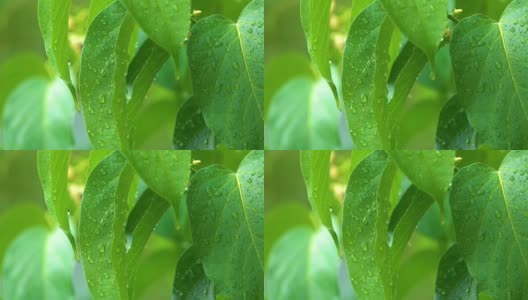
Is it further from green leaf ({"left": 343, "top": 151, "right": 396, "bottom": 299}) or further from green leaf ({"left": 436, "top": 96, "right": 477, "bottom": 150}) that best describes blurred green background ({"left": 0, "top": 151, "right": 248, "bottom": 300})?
green leaf ({"left": 436, "top": 96, "right": 477, "bottom": 150})

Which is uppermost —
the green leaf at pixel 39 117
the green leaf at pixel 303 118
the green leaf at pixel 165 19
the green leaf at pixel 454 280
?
the green leaf at pixel 165 19

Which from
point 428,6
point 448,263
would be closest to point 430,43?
point 428,6

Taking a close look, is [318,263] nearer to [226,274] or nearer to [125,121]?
[226,274]

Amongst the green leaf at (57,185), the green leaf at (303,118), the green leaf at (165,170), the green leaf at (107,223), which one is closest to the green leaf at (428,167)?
the green leaf at (303,118)

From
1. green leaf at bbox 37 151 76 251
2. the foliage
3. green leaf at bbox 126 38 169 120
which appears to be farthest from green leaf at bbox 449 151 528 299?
green leaf at bbox 37 151 76 251

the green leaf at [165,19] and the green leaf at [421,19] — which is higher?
the green leaf at [165,19]

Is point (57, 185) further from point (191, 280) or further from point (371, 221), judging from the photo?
point (371, 221)

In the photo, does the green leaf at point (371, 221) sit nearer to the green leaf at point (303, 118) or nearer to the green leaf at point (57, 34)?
the green leaf at point (303, 118)
